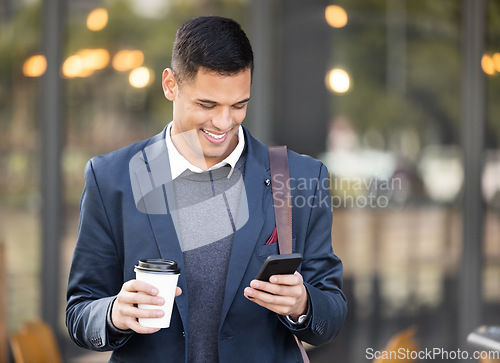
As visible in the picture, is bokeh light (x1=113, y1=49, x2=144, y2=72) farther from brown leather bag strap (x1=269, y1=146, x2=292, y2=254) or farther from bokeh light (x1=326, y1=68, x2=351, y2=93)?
brown leather bag strap (x1=269, y1=146, x2=292, y2=254)

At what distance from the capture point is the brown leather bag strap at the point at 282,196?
5.03ft

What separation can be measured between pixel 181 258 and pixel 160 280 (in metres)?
0.19

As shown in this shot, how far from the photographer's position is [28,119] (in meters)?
4.30

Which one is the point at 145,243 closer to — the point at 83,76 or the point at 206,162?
the point at 206,162

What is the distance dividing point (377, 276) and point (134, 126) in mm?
2197

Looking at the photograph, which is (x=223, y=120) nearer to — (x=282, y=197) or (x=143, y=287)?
(x=282, y=197)

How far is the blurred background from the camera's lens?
430 cm

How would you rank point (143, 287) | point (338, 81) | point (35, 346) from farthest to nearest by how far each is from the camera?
point (338, 81)
point (35, 346)
point (143, 287)

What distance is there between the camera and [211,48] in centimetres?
146

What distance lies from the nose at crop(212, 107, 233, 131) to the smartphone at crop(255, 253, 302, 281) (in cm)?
34

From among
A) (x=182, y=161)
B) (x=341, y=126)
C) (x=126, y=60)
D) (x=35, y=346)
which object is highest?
(x=126, y=60)

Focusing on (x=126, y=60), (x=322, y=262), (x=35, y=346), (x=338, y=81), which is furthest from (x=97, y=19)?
(x=322, y=262)

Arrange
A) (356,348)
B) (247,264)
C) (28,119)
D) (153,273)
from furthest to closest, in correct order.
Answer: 1. (356,348)
2. (28,119)
3. (247,264)
4. (153,273)

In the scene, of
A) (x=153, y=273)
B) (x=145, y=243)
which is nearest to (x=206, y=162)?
(x=145, y=243)
